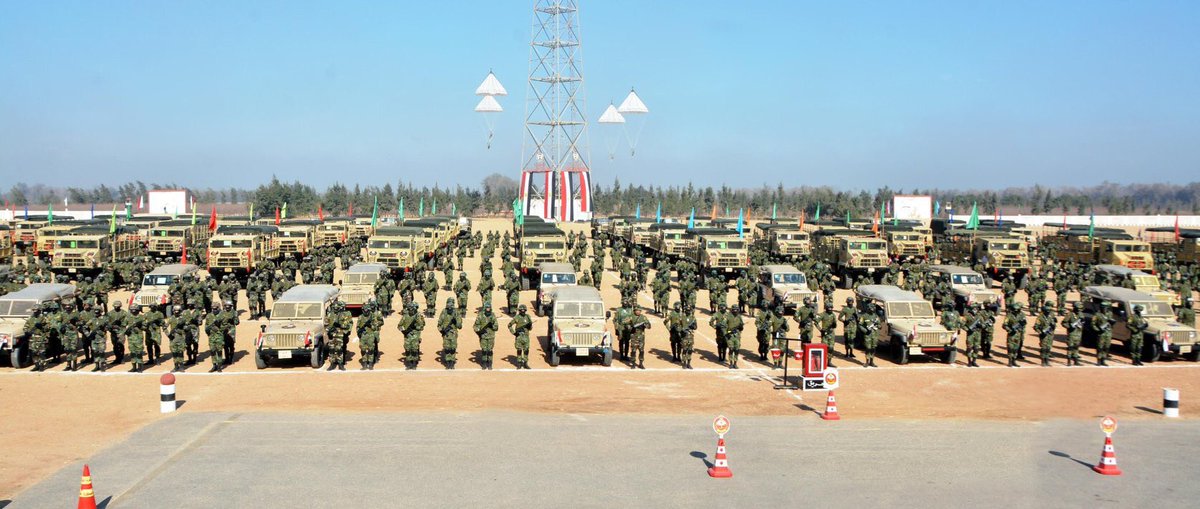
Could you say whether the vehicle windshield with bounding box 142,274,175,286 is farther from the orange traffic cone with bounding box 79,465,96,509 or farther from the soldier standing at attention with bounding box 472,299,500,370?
the orange traffic cone with bounding box 79,465,96,509

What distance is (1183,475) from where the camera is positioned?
512 inches

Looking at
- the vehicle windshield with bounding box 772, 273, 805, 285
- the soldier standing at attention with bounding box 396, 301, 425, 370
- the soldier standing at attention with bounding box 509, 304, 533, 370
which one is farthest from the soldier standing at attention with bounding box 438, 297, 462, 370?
the vehicle windshield with bounding box 772, 273, 805, 285

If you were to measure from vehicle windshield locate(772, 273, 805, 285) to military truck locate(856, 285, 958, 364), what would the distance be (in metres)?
5.46

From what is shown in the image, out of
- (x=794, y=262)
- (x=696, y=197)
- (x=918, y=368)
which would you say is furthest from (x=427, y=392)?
(x=696, y=197)

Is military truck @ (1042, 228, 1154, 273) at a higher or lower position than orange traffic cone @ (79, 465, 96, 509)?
higher

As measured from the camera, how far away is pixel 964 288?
31.1m

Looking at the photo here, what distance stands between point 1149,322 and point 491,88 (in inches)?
2420

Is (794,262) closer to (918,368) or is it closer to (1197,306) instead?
(1197,306)

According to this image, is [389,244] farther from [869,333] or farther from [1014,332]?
[1014,332]

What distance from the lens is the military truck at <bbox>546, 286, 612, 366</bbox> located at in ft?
70.7

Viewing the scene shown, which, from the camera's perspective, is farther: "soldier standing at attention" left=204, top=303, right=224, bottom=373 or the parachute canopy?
the parachute canopy

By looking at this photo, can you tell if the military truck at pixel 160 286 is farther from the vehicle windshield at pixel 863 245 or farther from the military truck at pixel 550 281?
the vehicle windshield at pixel 863 245

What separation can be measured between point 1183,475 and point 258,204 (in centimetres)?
10890

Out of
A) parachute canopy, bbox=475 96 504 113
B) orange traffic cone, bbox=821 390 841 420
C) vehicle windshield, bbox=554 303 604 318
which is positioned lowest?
orange traffic cone, bbox=821 390 841 420
